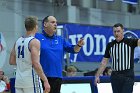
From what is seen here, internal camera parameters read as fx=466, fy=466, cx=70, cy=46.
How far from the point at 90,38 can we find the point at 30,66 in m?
10.6

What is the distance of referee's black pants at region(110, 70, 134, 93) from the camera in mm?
8148

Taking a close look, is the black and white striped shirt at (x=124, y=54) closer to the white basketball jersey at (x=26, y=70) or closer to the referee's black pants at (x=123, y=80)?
the referee's black pants at (x=123, y=80)

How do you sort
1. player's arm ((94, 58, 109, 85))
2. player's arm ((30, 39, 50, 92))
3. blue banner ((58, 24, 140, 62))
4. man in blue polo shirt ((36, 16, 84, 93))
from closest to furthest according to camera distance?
player's arm ((30, 39, 50, 92))
man in blue polo shirt ((36, 16, 84, 93))
player's arm ((94, 58, 109, 85))
blue banner ((58, 24, 140, 62))

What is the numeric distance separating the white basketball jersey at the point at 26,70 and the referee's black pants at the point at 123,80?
6.12 ft

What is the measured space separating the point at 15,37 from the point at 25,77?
9433 mm

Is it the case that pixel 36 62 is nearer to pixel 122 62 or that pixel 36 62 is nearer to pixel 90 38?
pixel 122 62

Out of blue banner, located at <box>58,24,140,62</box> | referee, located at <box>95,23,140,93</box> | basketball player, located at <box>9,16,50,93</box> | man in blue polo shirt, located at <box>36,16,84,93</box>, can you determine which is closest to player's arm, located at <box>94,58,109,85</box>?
referee, located at <box>95,23,140,93</box>

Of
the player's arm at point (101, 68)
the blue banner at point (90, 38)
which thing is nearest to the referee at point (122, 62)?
the player's arm at point (101, 68)

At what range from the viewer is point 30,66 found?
6.79m

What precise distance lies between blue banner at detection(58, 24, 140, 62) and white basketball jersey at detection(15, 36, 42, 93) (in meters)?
8.91

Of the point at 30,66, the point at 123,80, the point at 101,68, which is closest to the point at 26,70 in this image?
the point at 30,66

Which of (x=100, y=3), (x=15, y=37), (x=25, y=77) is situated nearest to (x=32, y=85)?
(x=25, y=77)

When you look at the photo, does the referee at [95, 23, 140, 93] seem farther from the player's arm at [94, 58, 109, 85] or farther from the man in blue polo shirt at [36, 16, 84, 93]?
the man in blue polo shirt at [36, 16, 84, 93]

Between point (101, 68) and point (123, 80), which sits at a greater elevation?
point (101, 68)
